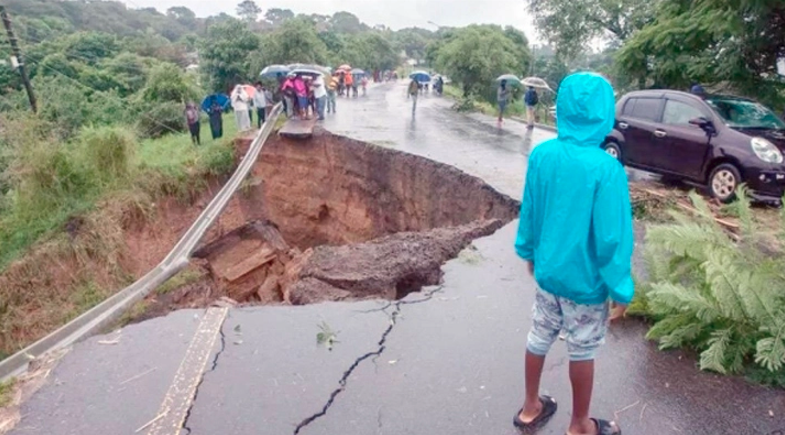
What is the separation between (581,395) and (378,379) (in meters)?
1.42

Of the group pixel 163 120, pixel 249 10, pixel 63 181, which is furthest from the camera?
pixel 249 10

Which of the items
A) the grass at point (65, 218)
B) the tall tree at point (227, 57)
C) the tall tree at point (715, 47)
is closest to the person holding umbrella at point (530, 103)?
the tall tree at point (715, 47)

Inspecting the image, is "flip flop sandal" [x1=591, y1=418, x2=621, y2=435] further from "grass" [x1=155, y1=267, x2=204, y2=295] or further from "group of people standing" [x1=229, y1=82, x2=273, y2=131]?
"group of people standing" [x1=229, y1=82, x2=273, y2=131]

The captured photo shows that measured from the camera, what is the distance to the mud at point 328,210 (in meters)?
9.70

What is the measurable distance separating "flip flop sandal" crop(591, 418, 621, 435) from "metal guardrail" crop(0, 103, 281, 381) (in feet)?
13.3

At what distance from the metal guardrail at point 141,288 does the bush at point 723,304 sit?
4770 millimetres

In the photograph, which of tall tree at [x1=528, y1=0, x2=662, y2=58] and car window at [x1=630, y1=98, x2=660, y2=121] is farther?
tall tree at [x1=528, y1=0, x2=662, y2=58]

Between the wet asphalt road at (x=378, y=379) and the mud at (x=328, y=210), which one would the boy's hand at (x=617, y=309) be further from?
the mud at (x=328, y=210)

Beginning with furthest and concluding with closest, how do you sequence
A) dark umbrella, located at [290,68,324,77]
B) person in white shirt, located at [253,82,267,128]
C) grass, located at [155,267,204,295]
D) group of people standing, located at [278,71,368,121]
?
dark umbrella, located at [290,68,324,77] → person in white shirt, located at [253,82,267,128] → group of people standing, located at [278,71,368,121] → grass, located at [155,267,204,295]

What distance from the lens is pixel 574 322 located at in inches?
106

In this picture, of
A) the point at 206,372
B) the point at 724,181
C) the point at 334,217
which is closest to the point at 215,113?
the point at 334,217

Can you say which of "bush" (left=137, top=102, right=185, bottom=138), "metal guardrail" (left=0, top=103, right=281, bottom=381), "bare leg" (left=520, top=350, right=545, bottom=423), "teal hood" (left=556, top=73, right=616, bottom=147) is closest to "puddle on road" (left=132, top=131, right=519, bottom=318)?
"metal guardrail" (left=0, top=103, right=281, bottom=381)

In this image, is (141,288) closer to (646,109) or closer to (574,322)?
(574,322)

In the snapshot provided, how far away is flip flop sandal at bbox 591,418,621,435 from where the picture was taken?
9.75 ft
